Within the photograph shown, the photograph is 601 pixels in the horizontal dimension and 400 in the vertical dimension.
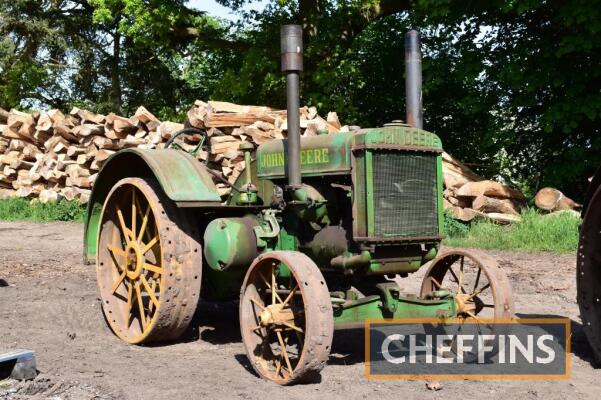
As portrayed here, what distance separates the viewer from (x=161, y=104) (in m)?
23.1

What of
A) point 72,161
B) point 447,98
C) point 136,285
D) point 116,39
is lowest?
point 136,285

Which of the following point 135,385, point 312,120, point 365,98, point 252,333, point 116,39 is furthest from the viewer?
point 116,39

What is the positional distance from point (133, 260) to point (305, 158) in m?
1.53

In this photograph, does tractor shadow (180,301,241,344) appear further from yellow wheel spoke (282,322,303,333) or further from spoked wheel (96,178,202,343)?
yellow wheel spoke (282,322,303,333)

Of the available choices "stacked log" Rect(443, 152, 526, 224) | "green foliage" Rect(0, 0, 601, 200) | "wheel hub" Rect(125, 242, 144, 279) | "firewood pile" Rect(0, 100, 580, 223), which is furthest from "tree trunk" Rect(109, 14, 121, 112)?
"wheel hub" Rect(125, 242, 144, 279)

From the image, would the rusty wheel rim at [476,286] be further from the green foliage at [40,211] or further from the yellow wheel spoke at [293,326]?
the green foliage at [40,211]

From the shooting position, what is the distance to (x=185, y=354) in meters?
4.82

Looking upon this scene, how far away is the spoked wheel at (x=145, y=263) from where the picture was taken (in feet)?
15.9

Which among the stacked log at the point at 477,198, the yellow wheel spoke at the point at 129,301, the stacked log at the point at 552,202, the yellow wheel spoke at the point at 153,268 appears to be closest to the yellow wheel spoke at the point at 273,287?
the yellow wheel spoke at the point at 153,268

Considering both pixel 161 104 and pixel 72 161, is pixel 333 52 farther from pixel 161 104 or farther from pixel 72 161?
pixel 161 104

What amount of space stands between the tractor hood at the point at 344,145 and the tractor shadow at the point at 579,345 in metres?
1.60

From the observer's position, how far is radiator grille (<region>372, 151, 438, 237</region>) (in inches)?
171

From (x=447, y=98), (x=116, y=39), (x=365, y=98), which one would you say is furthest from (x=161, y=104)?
(x=447, y=98)

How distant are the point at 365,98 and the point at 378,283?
1102cm
